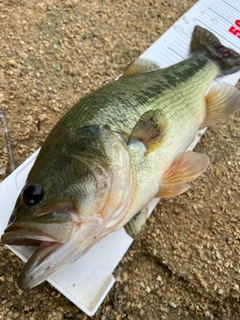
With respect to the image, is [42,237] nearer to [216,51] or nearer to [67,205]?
[67,205]

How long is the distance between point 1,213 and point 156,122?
1017 millimetres

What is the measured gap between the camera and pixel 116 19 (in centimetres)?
348

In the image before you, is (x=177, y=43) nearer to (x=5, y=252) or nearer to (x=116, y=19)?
(x=116, y=19)

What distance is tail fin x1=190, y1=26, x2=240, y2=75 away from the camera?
2.98 metres

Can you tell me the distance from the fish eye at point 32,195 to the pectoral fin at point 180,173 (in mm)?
805

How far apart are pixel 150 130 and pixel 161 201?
0.74m

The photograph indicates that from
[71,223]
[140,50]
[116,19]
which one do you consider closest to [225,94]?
[140,50]

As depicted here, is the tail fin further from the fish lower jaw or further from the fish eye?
the fish lower jaw


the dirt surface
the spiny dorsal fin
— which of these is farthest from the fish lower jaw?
the spiny dorsal fin

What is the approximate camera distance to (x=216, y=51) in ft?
9.82

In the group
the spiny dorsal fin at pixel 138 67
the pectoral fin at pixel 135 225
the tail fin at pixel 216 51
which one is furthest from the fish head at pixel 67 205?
the tail fin at pixel 216 51

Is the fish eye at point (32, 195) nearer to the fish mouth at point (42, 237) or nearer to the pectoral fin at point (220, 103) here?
the fish mouth at point (42, 237)

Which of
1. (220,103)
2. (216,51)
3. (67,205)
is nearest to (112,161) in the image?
(67,205)

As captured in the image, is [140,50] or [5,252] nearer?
[5,252]
